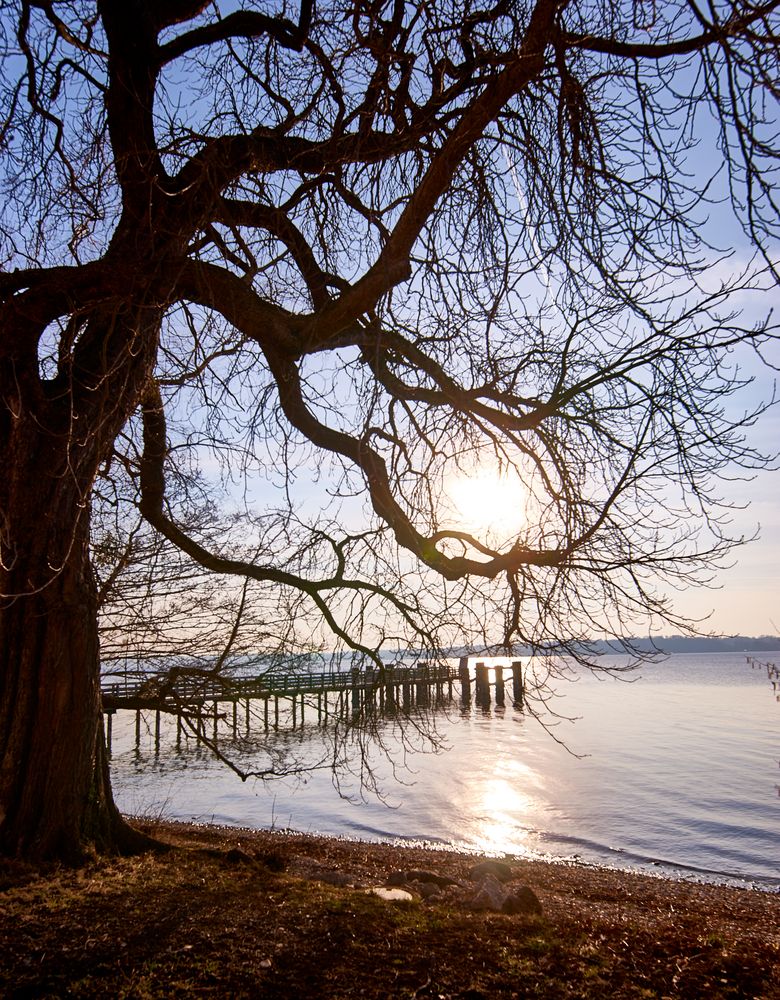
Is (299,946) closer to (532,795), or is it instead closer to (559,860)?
(559,860)

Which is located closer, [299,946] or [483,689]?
[299,946]

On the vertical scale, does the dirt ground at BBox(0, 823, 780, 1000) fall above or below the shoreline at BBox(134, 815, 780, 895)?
above

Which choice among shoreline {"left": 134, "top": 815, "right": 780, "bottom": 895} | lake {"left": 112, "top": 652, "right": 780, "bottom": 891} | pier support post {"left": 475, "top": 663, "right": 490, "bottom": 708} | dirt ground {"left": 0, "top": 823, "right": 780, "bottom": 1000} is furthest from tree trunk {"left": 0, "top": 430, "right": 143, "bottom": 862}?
pier support post {"left": 475, "top": 663, "right": 490, "bottom": 708}

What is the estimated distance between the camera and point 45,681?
547 centimetres

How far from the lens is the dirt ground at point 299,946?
3.42 m

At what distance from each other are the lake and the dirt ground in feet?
7.57

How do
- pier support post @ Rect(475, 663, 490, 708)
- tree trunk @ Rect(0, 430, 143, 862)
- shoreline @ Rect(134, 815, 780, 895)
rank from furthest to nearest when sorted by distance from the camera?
pier support post @ Rect(475, 663, 490, 708) < shoreline @ Rect(134, 815, 780, 895) < tree trunk @ Rect(0, 430, 143, 862)

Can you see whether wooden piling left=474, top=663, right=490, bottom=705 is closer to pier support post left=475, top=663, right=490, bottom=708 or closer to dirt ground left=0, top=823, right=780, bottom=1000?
pier support post left=475, top=663, right=490, bottom=708

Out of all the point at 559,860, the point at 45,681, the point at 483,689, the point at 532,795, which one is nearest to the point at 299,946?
the point at 45,681

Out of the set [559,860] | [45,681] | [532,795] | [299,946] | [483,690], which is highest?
[45,681]

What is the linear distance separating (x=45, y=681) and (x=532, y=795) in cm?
2001

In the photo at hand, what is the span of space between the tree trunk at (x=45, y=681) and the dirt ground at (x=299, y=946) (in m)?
0.41

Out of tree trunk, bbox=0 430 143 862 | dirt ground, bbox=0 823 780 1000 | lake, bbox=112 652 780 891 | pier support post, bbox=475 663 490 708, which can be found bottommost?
lake, bbox=112 652 780 891

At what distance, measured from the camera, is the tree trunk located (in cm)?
532
